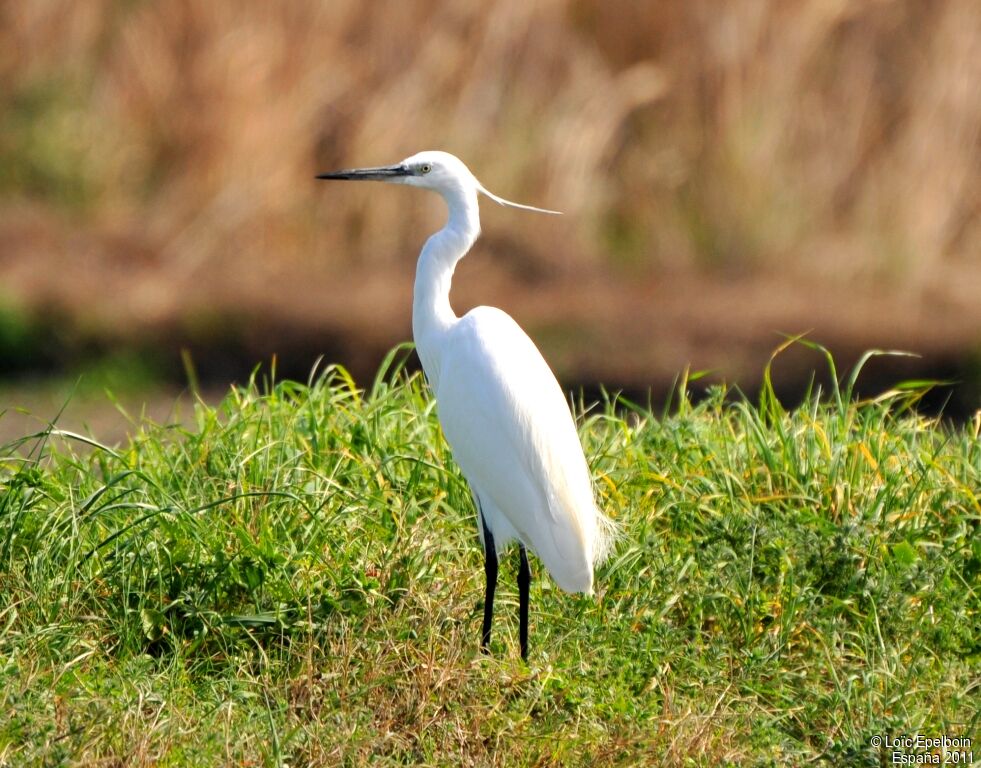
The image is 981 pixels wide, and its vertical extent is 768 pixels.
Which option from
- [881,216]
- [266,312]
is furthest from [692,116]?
[266,312]

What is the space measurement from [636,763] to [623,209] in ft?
18.9

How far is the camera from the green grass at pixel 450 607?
2803 millimetres

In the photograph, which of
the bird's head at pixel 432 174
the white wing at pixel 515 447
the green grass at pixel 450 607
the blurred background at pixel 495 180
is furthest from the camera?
the blurred background at pixel 495 180

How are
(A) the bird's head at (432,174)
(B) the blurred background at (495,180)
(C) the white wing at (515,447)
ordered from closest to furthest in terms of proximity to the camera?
(C) the white wing at (515,447) < (A) the bird's head at (432,174) < (B) the blurred background at (495,180)

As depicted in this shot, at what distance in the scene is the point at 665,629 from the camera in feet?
10.5

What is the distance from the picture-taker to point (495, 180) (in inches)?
312

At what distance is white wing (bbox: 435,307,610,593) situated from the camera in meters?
3.07

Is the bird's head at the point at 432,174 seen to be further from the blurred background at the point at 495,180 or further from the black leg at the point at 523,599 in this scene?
the blurred background at the point at 495,180

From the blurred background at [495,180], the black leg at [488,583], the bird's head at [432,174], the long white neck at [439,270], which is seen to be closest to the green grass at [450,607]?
the black leg at [488,583]

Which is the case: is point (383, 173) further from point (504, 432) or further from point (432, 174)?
point (504, 432)

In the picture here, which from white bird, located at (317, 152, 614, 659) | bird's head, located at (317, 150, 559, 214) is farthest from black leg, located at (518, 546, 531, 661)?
bird's head, located at (317, 150, 559, 214)

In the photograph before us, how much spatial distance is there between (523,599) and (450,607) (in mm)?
166

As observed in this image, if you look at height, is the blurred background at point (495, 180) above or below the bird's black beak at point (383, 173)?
below

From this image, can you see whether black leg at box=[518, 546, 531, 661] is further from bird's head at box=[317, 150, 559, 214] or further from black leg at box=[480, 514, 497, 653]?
bird's head at box=[317, 150, 559, 214]
